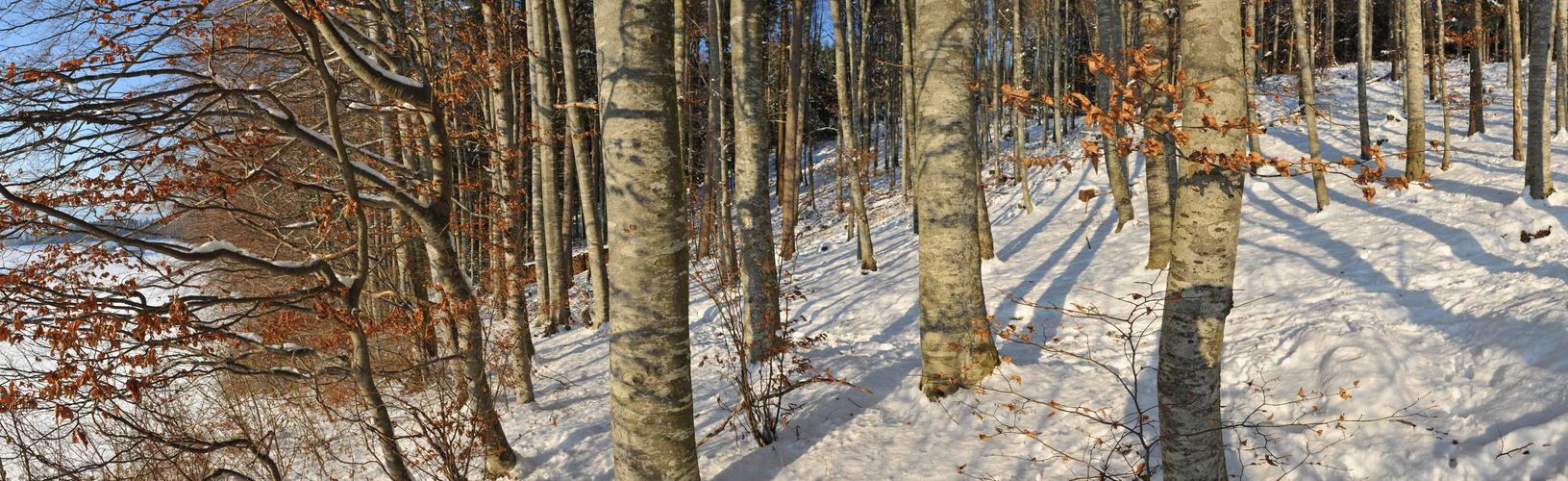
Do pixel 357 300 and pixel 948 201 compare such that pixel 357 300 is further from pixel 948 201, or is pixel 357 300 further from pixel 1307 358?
pixel 1307 358

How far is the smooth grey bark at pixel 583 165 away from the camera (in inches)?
332

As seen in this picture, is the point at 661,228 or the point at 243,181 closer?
the point at 661,228

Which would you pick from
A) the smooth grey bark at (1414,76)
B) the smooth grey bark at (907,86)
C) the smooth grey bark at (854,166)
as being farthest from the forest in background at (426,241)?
the smooth grey bark at (1414,76)

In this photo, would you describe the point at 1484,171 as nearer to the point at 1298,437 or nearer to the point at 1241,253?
the point at 1241,253

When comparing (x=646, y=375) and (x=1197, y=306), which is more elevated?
(x=1197, y=306)

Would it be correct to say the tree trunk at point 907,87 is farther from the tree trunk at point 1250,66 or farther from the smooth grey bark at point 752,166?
the tree trunk at point 1250,66

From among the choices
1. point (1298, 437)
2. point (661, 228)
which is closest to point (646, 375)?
point (661, 228)

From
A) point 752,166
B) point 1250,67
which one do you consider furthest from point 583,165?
point 1250,67

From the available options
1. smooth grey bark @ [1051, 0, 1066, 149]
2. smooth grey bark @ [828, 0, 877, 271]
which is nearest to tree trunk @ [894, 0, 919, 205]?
smooth grey bark @ [828, 0, 877, 271]

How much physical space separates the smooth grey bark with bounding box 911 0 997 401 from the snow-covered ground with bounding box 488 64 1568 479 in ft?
1.51

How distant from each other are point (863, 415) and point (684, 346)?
233 cm

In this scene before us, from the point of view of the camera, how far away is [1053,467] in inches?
169

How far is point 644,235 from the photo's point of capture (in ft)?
10.8

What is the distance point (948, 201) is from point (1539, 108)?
9844 mm
